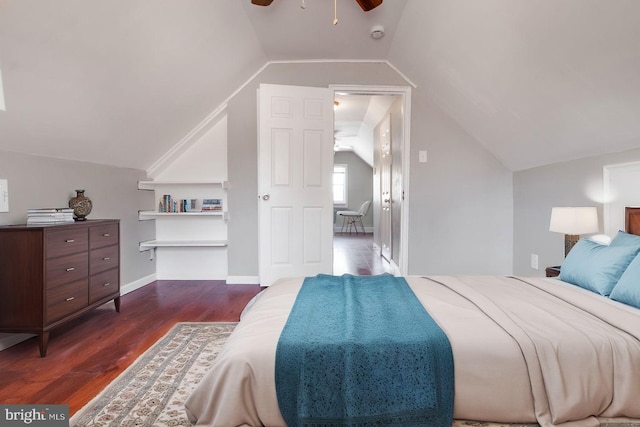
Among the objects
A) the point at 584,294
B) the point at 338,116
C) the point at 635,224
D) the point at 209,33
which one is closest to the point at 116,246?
the point at 209,33

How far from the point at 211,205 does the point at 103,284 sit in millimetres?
1444

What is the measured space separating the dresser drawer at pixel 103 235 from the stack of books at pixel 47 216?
18cm

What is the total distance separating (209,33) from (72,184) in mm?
1621

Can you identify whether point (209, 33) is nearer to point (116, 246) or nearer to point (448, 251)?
point (116, 246)

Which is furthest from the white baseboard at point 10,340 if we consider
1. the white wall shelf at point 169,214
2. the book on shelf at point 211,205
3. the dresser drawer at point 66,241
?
the book on shelf at point 211,205

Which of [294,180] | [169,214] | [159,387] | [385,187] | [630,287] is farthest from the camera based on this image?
[385,187]

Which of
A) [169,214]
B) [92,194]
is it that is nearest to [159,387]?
[92,194]

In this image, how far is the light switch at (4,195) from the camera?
204 cm

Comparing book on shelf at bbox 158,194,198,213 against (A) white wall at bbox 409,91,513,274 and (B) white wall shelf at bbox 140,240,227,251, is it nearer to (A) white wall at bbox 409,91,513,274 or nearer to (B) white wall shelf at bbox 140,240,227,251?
(B) white wall shelf at bbox 140,240,227,251

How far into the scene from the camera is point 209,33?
8.40 feet

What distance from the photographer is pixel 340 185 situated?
9727 millimetres

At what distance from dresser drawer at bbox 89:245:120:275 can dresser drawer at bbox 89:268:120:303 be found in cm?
4

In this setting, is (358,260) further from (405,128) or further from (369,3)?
(369,3)

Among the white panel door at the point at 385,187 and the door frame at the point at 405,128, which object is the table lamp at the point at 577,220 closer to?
the door frame at the point at 405,128
